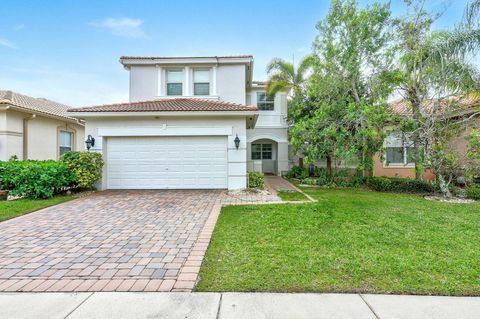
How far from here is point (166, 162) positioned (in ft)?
36.4

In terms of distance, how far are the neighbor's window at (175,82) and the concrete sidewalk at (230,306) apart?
40.6 feet

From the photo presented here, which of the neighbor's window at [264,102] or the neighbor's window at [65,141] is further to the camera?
the neighbor's window at [264,102]

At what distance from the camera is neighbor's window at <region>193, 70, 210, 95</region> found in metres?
14.1

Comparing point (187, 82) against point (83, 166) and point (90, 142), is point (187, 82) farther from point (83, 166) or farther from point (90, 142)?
point (83, 166)

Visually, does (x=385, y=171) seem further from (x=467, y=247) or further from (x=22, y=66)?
(x=22, y=66)

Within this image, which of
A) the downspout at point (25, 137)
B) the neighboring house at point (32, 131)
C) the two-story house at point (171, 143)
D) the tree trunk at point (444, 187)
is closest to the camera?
the tree trunk at point (444, 187)

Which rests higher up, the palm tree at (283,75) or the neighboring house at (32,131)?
the palm tree at (283,75)

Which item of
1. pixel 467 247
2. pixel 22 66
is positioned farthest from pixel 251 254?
pixel 22 66

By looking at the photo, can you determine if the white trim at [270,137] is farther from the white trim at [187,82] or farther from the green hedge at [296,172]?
the white trim at [187,82]

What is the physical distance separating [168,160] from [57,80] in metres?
18.8

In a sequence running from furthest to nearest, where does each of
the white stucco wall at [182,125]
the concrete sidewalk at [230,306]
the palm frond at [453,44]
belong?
the white stucco wall at [182,125], the palm frond at [453,44], the concrete sidewalk at [230,306]

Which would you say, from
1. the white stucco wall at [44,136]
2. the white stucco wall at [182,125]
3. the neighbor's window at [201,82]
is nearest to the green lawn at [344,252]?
the white stucco wall at [182,125]

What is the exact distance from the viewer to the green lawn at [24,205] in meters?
6.88

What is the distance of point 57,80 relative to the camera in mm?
22234
